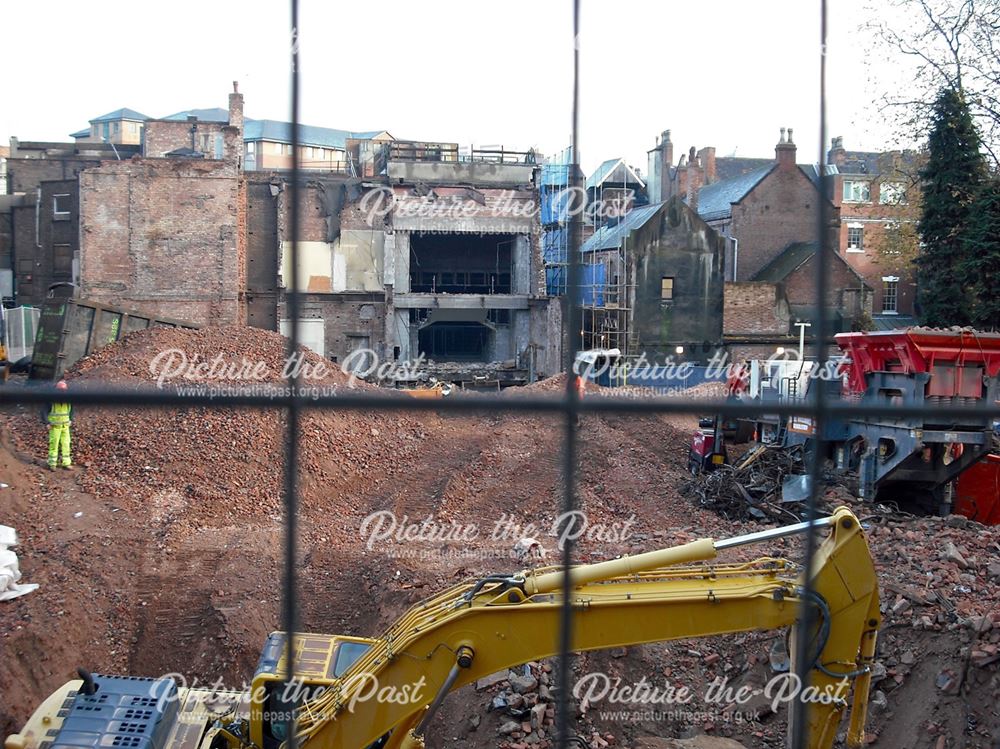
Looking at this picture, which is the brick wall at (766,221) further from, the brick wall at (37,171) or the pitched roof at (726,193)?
the brick wall at (37,171)

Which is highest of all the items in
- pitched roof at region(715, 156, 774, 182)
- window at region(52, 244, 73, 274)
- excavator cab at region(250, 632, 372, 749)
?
pitched roof at region(715, 156, 774, 182)

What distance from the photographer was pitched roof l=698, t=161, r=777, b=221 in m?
28.1

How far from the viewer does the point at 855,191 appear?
27.1 meters

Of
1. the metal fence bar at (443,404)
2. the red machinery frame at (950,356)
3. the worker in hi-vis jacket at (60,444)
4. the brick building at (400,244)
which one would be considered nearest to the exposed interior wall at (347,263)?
the brick building at (400,244)

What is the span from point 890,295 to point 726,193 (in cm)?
658

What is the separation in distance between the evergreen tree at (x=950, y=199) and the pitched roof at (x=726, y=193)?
11844mm

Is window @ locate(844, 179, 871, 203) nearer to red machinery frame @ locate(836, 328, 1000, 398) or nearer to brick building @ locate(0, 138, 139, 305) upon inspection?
red machinery frame @ locate(836, 328, 1000, 398)

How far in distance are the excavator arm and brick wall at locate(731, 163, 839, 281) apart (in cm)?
2385

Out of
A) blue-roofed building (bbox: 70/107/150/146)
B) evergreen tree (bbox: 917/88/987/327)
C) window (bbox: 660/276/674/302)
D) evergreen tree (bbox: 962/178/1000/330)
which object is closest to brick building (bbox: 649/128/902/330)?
window (bbox: 660/276/674/302)

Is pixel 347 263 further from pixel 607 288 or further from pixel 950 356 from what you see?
pixel 950 356

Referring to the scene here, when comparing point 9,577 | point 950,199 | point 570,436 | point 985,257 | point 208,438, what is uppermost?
point 950,199

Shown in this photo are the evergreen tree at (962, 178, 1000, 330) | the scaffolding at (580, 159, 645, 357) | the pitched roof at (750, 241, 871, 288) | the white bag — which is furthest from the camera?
the pitched roof at (750, 241, 871, 288)

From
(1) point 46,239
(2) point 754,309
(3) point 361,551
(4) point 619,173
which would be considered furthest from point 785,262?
(1) point 46,239

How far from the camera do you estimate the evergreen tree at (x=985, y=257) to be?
14.3 metres
